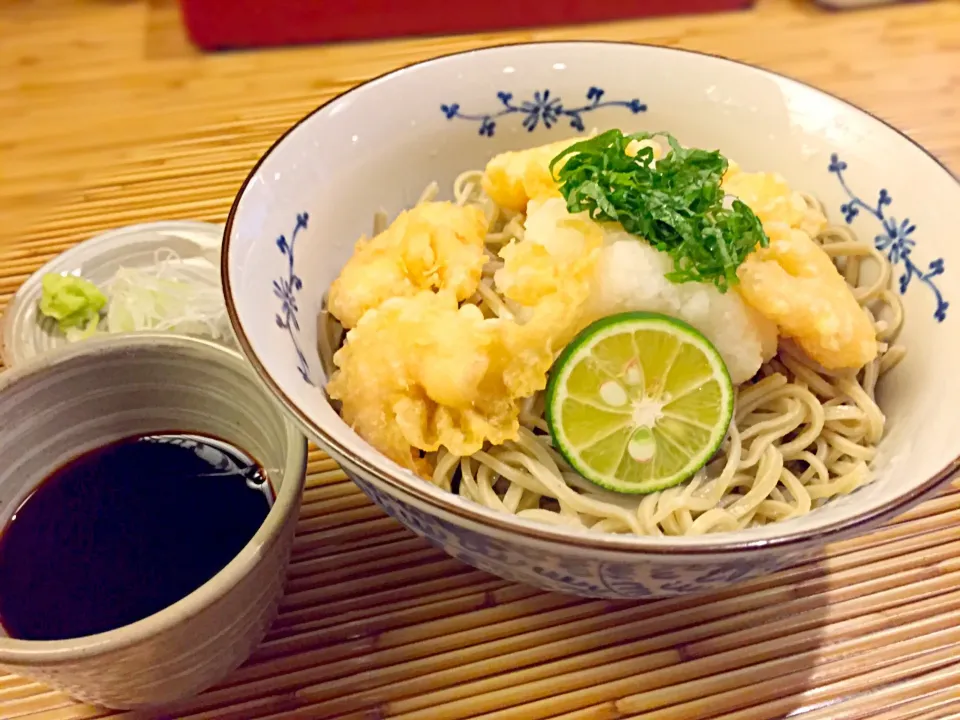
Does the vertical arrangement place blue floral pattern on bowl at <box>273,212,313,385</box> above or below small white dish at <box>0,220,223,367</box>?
above

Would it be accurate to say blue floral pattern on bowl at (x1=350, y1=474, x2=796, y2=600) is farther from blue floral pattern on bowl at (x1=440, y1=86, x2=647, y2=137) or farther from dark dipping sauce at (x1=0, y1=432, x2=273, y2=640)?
blue floral pattern on bowl at (x1=440, y1=86, x2=647, y2=137)

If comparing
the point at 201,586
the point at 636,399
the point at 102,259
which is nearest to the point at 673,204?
the point at 636,399

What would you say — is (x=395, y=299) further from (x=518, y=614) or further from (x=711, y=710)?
(x=711, y=710)

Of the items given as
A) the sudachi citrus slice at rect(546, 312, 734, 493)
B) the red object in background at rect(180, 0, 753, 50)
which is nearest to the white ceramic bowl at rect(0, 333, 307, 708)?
the sudachi citrus slice at rect(546, 312, 734, 493)

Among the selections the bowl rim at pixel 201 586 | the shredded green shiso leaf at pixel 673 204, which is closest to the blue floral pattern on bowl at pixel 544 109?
the shredded green shiso leaf at pixel 673 204

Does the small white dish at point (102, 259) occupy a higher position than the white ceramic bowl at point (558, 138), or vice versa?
the white ceramic bowl at point (558, 138)

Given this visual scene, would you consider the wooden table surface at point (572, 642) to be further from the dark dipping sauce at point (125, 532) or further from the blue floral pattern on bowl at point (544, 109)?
the blue floral pattern on bowl at point (544, 109)
